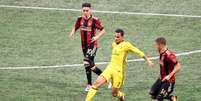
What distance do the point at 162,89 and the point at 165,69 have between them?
1.85ft

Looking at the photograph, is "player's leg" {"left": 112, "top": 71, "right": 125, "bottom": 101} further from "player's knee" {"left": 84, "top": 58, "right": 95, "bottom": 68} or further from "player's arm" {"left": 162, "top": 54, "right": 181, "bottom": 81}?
"player's knee" {"left": 84, "top": 58, "right": 95, "bottom": 68}

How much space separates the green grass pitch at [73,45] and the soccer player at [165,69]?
6.25 feet

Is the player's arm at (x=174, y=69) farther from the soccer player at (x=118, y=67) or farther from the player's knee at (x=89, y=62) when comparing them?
the player's knee at (x=89, y=62)

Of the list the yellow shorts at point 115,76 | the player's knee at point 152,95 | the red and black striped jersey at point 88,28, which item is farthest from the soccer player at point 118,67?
the red and black striped jersey at point 88,28

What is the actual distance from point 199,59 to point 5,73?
689cm

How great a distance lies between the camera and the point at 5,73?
82.7ft

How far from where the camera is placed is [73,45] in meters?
28.5

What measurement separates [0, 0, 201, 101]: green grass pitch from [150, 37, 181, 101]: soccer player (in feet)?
6.25

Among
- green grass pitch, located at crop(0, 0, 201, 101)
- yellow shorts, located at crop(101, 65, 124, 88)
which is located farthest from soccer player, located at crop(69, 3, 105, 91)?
yellow shorts, located at crop(101, 65, 124, 88)

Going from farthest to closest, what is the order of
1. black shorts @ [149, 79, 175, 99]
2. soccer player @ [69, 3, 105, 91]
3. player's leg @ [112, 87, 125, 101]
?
1. soccer player @ [69, 3, 105, 91]
2. player's leg @ [112, 87, 125, 101]
3. black shorts @ [149, 79, 175, 99]

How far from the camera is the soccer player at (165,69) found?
2030 cm

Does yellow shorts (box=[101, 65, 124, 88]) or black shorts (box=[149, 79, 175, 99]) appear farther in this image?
yellow shorts (box=[101, 65, 124, 88])

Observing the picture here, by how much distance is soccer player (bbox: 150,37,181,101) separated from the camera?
2030 centimetres

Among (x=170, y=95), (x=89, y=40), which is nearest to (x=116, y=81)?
(x=170, y=95)
